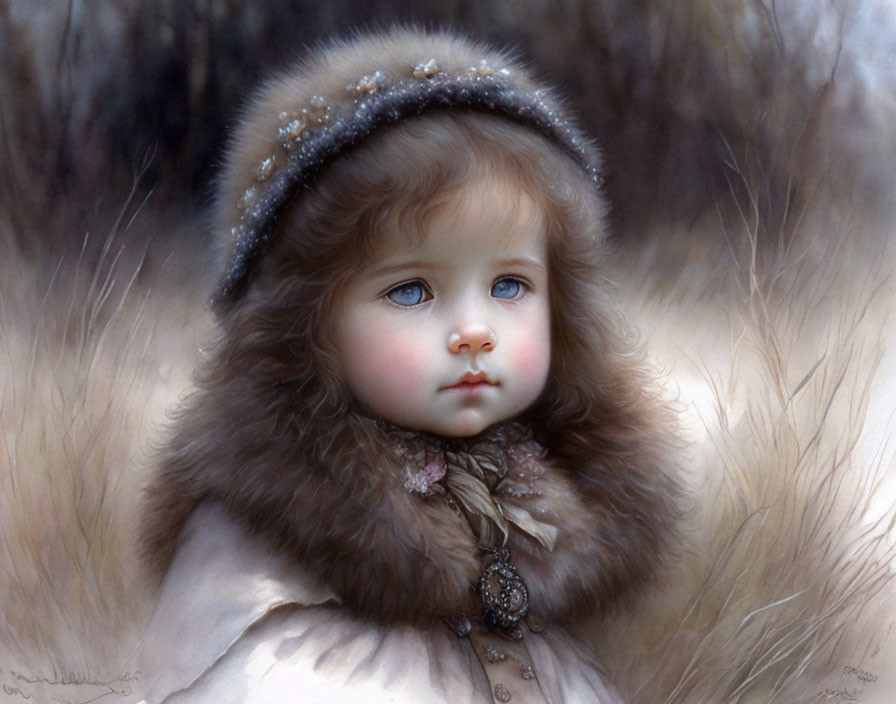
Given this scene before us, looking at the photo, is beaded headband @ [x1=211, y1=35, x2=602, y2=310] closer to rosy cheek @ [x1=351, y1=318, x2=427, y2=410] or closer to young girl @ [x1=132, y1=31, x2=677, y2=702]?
young girl @ [x1=132, y1=31, x2=677, y2=702]

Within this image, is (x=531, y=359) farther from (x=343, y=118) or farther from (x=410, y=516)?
(x=343, y=118)

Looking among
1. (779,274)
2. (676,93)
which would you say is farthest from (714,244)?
(676,93)

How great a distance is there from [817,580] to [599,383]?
15.0 inches

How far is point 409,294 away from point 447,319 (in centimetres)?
5

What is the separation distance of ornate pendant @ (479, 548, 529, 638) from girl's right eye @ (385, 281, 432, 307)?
0.95 feet

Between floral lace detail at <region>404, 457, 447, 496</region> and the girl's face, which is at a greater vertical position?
the girl's face

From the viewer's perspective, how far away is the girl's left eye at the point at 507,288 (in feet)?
4.72

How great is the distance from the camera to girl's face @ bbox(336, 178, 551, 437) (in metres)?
1.39

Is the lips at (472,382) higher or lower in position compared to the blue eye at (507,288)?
lower
